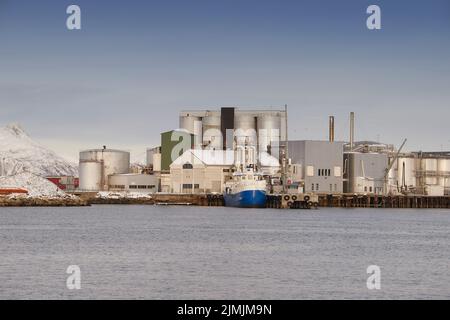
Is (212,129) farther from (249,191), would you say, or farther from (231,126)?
(249,191)

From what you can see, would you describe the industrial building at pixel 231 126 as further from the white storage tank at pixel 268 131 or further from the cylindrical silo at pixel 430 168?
the cylindrical silo at pixel 430 168

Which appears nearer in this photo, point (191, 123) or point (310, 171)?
point (310, 171)

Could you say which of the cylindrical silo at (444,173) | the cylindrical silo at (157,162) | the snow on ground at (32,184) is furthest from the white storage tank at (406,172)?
the snow on ground at (32,184)

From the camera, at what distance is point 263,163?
141625mm

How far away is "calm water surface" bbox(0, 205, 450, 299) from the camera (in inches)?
1453

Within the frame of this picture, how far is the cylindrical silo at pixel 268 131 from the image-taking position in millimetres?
145625

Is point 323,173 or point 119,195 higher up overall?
point 323,173

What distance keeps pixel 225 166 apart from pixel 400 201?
26.2 meters

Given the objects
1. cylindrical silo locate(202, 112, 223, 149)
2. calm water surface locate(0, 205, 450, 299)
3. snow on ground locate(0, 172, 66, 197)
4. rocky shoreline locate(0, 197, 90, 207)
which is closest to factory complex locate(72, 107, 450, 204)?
cylindrical silo locate(202, 112, 223, 149)

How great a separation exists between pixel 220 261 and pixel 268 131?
3944 inches

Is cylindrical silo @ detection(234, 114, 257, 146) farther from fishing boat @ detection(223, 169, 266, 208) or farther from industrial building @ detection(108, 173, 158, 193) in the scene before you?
fishing boat @ detection(223, 169, 266, 208)

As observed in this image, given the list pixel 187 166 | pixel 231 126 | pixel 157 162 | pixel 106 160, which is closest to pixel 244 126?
pixel 231 126
